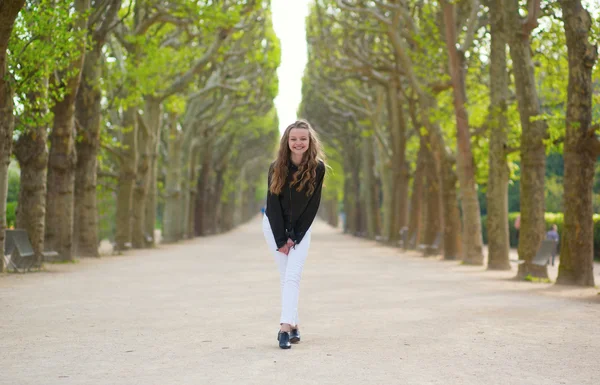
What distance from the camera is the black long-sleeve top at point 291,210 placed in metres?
7.52

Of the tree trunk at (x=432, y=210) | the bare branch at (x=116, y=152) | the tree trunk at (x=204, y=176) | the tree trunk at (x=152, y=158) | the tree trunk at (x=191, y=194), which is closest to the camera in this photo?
the bare branch at (x=116, y=152)

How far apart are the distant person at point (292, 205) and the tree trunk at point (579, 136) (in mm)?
8635

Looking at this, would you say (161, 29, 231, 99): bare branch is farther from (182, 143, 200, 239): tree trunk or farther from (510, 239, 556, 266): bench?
(510, 239, 556, 266): bench

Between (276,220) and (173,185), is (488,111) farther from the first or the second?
(173,185)

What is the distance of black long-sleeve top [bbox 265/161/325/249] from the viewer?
7516mm

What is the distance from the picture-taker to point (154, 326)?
9242mm

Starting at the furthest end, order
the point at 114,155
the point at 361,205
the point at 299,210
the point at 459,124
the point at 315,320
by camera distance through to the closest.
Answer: the point at 361,205 < the point at 114,155 < the point at 459,124 < the point at 315,320 < the point at 299,210

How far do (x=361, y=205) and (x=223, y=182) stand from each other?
904cm

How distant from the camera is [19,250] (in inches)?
659

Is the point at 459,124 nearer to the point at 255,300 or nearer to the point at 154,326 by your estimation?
the point at 255,300

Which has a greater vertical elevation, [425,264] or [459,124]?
[459,124]

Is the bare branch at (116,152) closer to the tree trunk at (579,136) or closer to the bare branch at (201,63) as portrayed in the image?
the bare branch at (201,63)

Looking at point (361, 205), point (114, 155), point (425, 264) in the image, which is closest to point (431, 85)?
point (425, 264)

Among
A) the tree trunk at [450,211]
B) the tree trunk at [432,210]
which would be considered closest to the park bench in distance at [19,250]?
the tree trunk at [450,211]
